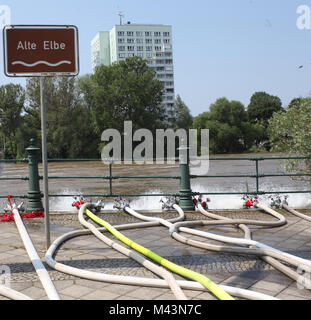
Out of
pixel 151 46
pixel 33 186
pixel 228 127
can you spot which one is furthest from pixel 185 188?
pixel 151 46

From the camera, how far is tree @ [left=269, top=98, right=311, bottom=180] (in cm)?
1049

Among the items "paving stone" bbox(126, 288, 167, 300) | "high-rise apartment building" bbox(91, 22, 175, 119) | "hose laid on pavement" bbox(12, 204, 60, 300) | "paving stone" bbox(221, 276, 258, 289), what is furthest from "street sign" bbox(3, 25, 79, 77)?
"high-rise apartment building" bbox(91, 22, 175, 119)

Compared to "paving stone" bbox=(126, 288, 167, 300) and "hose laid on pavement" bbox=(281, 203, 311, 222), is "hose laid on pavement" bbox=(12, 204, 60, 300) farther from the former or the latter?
"hose laid on pavement" bbox=(281, 203, 311, 222)

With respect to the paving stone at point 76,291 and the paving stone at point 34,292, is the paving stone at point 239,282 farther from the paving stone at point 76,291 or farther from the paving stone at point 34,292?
the paving stone at point 34,292

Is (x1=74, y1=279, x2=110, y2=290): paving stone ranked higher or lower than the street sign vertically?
lower

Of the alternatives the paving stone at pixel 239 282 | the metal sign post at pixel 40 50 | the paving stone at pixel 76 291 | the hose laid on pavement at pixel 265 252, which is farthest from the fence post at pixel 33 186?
the paving stone at pixel 239 282

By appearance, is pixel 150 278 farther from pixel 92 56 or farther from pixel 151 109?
pixel 92 56

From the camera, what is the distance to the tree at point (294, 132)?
1049cm

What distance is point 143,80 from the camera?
220ft

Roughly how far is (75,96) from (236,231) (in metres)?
60.8

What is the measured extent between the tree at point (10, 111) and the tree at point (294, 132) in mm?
59756

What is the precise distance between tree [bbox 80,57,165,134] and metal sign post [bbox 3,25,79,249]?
5832cm

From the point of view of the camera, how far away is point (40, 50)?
4.92m

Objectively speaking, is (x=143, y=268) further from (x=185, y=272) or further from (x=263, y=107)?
(x=263, y=107)
